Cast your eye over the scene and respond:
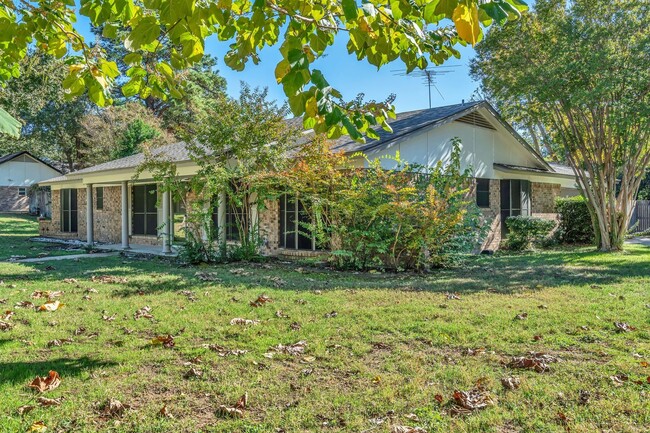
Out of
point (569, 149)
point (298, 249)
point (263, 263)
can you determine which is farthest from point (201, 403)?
point (569, 149)

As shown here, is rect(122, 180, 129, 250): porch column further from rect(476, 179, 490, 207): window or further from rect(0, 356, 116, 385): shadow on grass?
rect(0, 356, 116, 385): shadow on grass

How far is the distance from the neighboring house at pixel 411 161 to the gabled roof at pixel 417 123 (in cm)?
3

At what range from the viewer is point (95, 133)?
2975cm

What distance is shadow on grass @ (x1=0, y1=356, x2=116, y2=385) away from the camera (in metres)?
3.89

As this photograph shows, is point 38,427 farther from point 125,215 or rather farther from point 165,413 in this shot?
point 125,215

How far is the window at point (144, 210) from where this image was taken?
17.7 metres

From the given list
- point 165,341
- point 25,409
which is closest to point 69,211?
point 165,341

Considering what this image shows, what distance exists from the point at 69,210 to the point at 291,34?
72.9 feet

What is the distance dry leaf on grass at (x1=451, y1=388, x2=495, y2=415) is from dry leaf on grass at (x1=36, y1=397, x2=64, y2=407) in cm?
284

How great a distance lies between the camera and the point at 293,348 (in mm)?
4688

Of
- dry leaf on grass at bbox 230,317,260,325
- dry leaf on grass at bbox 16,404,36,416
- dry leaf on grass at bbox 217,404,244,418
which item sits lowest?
dry leaf on grass at bbox 217,404,244,418

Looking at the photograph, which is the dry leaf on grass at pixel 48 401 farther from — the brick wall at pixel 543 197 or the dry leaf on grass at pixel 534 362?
the brick wall at pixel 543 197

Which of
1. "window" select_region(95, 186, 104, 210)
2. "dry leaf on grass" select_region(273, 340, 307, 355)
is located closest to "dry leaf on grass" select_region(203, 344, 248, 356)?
"dry leaf on grass" select_region(273, 340, 307, 355)

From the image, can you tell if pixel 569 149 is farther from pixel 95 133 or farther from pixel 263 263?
pixel 95 133
